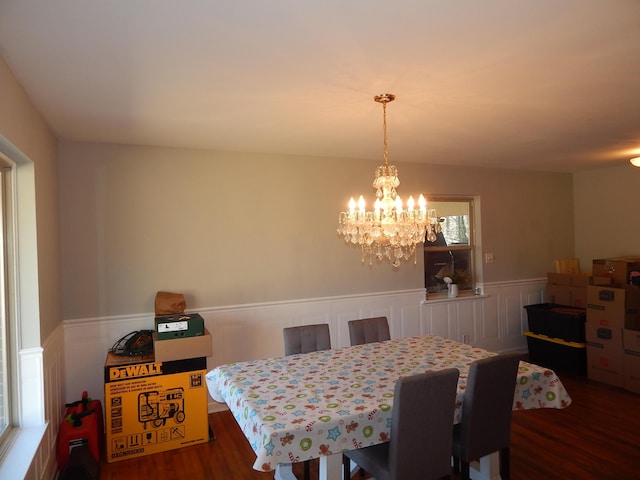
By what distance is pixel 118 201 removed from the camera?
3.66m

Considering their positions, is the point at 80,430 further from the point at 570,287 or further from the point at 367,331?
the point at 570,287

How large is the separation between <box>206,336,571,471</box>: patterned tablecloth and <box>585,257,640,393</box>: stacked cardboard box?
240 cm

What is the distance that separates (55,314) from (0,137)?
1651 mm

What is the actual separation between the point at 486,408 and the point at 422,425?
465 mm

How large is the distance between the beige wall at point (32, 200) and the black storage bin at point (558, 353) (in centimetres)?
511

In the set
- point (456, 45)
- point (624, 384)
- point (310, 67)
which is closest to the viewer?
point (456, 45)

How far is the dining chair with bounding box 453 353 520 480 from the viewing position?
2195mm

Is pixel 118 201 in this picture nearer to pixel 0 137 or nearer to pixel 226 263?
pixel 226 263

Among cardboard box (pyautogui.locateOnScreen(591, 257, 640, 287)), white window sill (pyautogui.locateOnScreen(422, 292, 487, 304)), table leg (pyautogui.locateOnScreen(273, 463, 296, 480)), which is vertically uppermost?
cardboard box (pyautogui.locateOnScreen(591, 257, 640, 287))

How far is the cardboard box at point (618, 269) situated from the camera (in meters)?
4.66

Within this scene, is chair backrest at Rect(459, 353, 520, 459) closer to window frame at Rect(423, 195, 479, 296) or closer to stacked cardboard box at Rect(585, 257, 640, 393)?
stacked cardboard box at Rect(585, 257, 640, 393)

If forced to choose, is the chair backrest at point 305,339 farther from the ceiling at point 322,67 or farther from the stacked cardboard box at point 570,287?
the stacked cardboard box at point 570,287

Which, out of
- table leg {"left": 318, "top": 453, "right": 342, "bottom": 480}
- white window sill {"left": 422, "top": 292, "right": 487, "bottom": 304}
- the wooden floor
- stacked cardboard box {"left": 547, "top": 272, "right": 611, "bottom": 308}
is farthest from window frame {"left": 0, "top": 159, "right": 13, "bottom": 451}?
stacked cardboard box {"left": 547, "top": 272, "right": 611, "bottom": 308}

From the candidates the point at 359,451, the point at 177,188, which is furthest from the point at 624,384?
the point at 177,188
